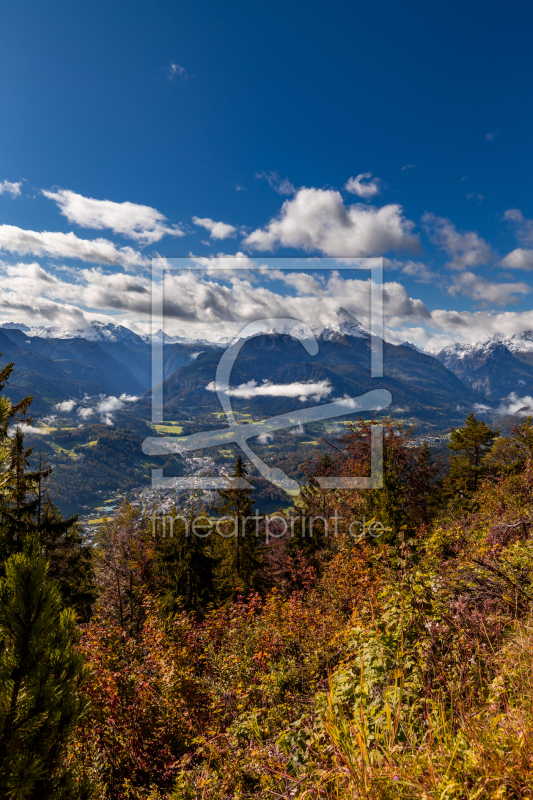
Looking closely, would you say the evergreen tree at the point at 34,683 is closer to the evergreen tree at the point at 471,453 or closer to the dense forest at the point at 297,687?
the dense forest at the point at 297,687

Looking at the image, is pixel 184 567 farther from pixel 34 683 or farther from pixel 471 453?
pixel 471 453

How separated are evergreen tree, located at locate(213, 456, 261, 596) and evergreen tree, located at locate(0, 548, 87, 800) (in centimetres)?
1954

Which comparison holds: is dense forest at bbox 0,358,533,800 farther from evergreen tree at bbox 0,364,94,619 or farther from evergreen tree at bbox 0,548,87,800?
evergreen tree at bbox 0,364,94,619

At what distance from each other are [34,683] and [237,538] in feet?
68.6

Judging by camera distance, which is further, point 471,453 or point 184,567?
point 471,453

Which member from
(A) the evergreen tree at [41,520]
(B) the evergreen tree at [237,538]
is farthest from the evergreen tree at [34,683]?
(B) the evergreen tree at [237,538]

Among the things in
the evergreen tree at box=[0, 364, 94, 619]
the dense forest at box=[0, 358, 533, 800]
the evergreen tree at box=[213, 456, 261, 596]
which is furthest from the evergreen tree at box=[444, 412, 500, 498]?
the evergreen tree at box=[0, 364, 94, 619]

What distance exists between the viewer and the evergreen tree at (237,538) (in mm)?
21672

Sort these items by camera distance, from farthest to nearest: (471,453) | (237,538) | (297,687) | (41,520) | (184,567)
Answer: (471,453), (237,538), (184,567), (41,520), (297,687)

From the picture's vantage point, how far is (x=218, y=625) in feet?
28.6

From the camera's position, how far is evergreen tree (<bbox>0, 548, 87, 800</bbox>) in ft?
7.02

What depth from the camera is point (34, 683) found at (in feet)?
7.34

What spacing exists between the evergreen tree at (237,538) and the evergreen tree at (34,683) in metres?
19.5

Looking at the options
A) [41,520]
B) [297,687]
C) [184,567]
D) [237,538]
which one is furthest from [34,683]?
[237,538]
